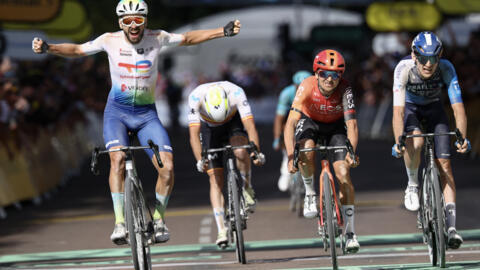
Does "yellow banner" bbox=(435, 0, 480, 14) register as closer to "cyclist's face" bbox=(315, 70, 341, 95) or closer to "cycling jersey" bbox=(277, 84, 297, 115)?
"cycling jersey" bbox=(277, 84, 297, 115)

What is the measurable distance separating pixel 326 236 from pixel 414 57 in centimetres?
188

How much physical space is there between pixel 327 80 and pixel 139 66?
1.79 meters

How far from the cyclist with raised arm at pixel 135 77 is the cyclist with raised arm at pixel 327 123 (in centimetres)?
93

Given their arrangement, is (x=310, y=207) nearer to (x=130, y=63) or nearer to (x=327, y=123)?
(x=327, y=123)

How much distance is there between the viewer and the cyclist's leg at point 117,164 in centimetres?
1133

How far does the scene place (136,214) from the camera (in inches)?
443

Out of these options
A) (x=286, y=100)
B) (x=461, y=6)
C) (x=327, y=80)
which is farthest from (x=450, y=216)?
(x=461, y=6)

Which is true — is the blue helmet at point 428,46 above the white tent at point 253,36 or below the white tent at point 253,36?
below

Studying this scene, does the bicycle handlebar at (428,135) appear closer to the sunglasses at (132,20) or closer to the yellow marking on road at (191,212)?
the sunglasses at (132,20)

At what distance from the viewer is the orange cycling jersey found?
12.2 m

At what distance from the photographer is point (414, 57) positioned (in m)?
12.1

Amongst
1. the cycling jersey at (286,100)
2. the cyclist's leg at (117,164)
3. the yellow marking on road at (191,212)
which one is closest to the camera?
the cyclist's leg at (117,164)

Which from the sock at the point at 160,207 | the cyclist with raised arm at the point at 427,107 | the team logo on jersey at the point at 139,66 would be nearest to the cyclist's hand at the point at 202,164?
the sock at the point at 160,207

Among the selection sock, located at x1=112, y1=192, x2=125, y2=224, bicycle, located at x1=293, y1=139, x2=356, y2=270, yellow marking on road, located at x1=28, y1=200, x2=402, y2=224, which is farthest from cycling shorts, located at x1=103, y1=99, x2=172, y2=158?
yellow marking on road, located at x1=28, y1=200, x2=402, y2=224
